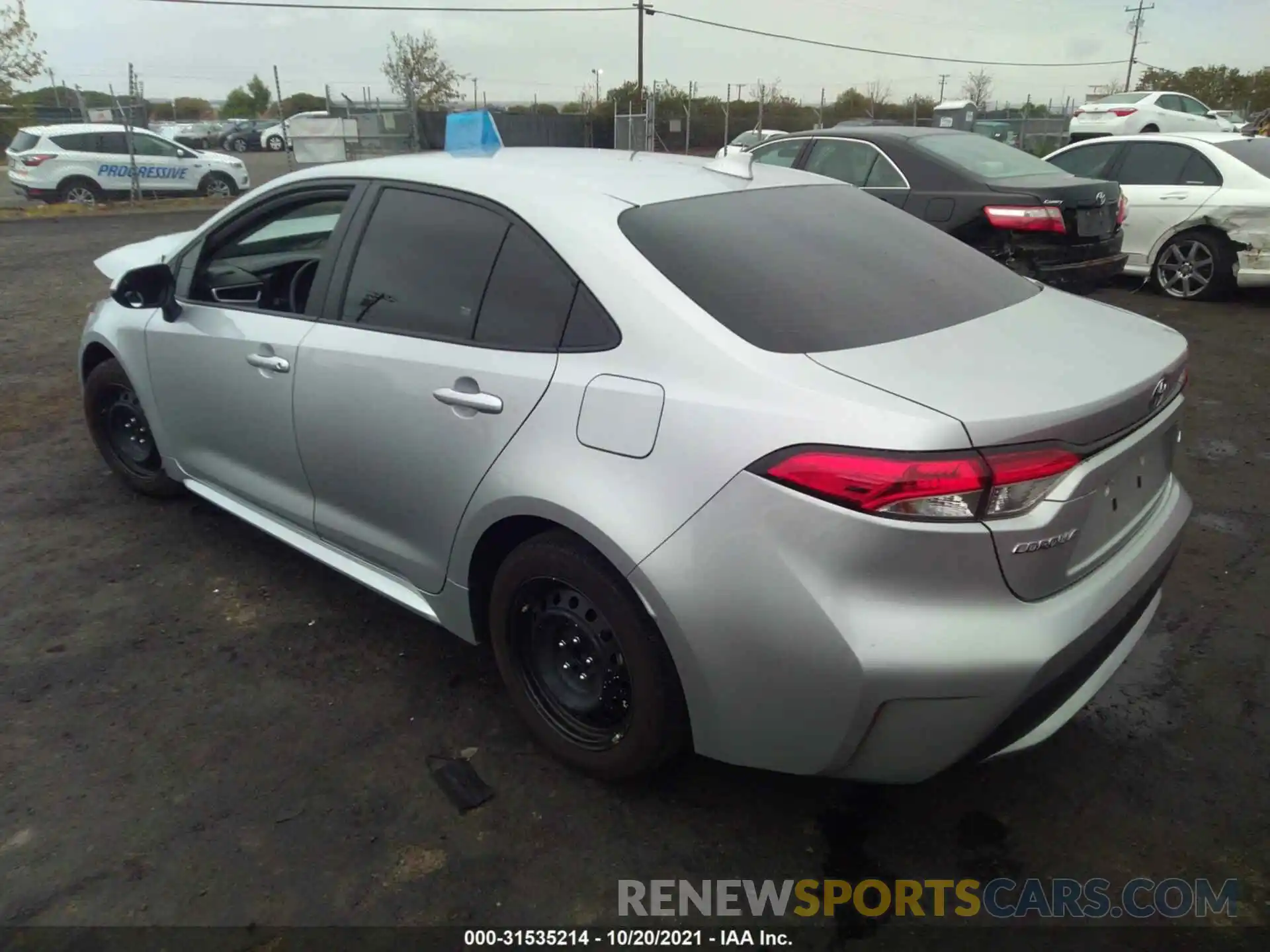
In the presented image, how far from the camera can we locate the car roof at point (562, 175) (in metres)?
2.62

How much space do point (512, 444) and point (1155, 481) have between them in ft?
5.59

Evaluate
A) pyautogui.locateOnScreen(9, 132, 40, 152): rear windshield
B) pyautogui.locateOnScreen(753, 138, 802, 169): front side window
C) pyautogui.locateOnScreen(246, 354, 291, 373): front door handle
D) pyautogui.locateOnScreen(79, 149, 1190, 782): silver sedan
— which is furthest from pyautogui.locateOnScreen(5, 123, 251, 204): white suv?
pyautogui.locateOnScreen(246, 354, 291, 373): front door handle

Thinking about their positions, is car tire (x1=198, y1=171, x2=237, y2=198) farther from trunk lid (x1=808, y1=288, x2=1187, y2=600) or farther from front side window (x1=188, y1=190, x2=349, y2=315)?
trunk lid (x1=808, y1=288, x2=1187, y2=600)

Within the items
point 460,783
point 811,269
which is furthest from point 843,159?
point 460,783

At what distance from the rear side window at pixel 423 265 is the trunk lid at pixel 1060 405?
110cm

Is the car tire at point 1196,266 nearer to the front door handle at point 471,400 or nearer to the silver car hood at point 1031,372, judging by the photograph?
the silver car hood at point 1031,372

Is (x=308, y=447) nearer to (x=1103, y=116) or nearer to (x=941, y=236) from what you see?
(x=941, y=236)

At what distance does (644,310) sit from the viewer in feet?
7.34

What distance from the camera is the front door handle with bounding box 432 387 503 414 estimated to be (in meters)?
2.44

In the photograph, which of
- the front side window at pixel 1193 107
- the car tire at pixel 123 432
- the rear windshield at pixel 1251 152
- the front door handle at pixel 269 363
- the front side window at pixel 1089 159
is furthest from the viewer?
the front side window at pixel 1193 107

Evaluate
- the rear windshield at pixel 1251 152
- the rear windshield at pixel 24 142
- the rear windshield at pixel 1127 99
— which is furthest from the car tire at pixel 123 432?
the rear windshield at pixel 1127 99

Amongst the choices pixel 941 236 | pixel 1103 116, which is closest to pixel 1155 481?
pixel 941 236

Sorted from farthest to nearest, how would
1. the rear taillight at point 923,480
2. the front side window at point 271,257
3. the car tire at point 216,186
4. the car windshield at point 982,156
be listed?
the car tire at point 216,186 → the car windshield at point 982,156 → the front side window at point 271,257 → the rear taillight at point 923,480

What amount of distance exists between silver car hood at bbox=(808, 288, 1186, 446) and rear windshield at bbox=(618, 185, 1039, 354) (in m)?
0.09
